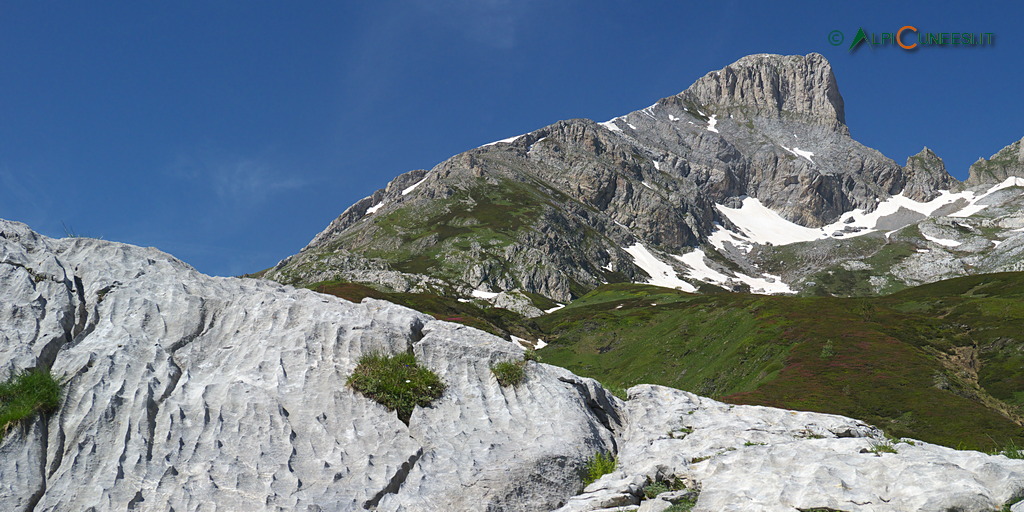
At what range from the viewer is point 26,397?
1361 cm

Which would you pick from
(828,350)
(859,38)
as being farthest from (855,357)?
(859,38)

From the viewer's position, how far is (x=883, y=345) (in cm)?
6600

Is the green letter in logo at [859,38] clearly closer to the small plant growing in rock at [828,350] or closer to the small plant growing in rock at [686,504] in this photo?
the small plant growing in rock at [828,350]

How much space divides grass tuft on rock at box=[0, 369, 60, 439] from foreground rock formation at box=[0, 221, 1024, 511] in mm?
300

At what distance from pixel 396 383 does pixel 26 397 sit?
8817 millimetres

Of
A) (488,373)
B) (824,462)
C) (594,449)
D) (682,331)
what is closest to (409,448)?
(488,373)

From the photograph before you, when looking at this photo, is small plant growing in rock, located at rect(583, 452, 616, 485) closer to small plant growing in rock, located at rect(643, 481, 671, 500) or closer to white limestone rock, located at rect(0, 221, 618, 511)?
white limestone rock, located at rect(0, 221, 618, 511)

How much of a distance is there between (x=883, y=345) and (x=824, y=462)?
213ft

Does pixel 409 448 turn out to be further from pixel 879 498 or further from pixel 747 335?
pixel 747 335

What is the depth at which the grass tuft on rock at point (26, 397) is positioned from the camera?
1312 centimetres

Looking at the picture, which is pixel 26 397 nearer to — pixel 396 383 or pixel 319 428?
pixel 319 428

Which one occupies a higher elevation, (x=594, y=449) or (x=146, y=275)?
(x=146, y=275)

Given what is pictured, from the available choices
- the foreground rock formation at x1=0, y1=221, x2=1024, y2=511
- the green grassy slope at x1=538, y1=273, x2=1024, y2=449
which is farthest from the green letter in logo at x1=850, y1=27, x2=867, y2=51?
the foreground rock formation at x1=0, y1=221, x2=1024, y2=511

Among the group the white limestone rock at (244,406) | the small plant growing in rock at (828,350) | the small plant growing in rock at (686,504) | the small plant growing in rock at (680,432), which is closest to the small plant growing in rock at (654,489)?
the small plant growing in rock at (686,504)
